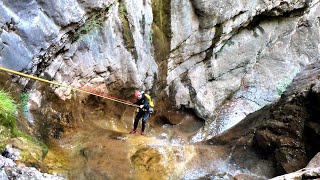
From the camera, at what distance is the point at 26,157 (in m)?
7.14

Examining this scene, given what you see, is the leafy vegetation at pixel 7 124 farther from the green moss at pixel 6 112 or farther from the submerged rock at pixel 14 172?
the submerged rock at pixel 14 172

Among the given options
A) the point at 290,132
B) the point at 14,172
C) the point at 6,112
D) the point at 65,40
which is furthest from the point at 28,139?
the point at 290,132

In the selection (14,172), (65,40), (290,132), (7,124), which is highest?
(65,40)

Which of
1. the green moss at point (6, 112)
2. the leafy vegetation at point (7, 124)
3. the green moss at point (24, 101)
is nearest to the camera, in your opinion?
the leafy vegetation at point (7, 124)

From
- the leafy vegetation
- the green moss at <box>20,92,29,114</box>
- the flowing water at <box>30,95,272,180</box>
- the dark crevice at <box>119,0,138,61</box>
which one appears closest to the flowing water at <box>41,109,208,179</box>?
the flowing water at <box>30,95,272,180</box>

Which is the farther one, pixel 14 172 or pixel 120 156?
pixel 120 156

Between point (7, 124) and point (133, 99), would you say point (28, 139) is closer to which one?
point (7, 124)

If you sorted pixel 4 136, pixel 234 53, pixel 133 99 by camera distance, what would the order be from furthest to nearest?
pixel 234 53, pixel 133 99, pixel 4 136

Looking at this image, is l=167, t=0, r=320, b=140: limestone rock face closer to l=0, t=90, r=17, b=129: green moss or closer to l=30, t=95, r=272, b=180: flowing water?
l=30, t=95, r=272, b=180: flowing water

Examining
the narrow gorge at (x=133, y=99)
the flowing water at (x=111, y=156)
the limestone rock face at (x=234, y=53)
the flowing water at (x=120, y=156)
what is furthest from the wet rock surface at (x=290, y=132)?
the limestone rock face at (x=234, y=53)

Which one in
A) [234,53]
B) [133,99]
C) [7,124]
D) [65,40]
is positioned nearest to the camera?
[7,124]

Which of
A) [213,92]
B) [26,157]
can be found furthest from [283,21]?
[26,157]

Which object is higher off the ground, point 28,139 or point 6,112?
point 6,112

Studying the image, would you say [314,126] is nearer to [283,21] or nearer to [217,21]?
[217,21]
